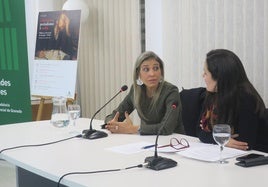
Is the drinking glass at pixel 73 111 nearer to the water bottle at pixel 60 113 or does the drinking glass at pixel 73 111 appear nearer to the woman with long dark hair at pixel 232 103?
the water bottle at pixel 60 113

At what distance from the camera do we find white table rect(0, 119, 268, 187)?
1.46m

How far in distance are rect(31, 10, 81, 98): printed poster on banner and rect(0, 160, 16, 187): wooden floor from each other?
0.89 metres

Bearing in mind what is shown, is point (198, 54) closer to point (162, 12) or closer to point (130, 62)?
point (162, 12)

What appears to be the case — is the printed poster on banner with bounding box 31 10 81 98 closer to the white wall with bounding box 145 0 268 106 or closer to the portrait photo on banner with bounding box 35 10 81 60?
the portrait photo on banner with bounding box 35 10 81 60

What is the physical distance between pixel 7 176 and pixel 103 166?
9.23 feet

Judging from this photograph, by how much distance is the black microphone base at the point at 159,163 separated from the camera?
162 centimetres

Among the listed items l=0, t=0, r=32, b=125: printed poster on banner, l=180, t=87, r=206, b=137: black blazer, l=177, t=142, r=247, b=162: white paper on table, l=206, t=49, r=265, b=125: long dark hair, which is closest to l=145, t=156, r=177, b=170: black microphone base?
l=177, t=142, r=247, b=162: white paper on table

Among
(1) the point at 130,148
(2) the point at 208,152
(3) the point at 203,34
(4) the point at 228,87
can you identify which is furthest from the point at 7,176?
(2) the point at 208,152

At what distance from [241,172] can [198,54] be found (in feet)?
6.95

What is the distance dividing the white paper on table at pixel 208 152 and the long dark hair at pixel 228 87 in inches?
11.0

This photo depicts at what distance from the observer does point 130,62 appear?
14.3 feet

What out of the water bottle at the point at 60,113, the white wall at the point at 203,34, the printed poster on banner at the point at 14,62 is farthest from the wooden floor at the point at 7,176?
the white wall at the point at 203,34

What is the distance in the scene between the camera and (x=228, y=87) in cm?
224

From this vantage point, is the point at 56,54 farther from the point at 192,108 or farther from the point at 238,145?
the point at 238,145
